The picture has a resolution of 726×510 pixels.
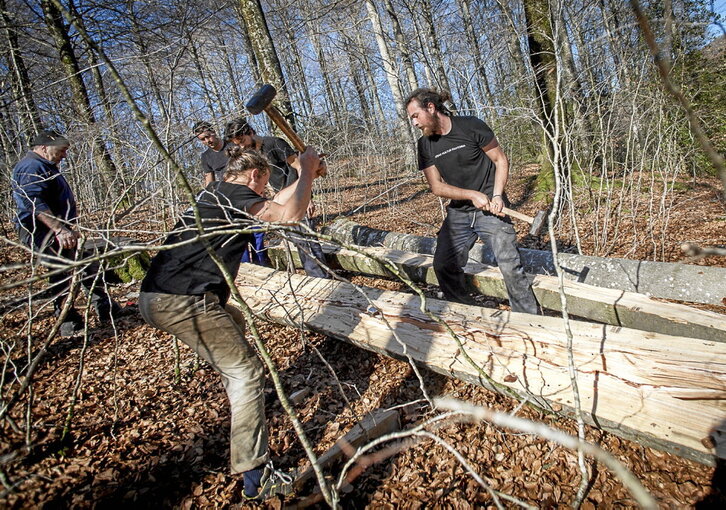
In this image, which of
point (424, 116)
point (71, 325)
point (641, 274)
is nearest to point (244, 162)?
point (424, 116)

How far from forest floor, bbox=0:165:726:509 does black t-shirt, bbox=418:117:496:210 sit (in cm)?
157

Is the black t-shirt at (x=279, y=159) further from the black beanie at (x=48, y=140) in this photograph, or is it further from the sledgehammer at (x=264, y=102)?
the black beanie at (x=48, y=140)

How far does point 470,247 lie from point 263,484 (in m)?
2.26

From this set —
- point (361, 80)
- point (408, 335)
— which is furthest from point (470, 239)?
point (361, 80)

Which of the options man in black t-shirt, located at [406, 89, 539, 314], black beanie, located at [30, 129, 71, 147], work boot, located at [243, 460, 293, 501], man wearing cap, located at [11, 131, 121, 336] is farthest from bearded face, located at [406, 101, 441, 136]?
black beanie, located at [30, 129, 71, 147]

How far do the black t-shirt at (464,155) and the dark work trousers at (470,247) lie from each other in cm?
15

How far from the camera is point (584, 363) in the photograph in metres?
1.90

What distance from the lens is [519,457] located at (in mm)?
1990

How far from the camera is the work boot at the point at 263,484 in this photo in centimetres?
191

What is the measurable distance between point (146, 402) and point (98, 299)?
1.84 meters

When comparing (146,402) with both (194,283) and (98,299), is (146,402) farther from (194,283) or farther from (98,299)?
(98,299)

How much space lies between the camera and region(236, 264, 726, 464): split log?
1.56 meters

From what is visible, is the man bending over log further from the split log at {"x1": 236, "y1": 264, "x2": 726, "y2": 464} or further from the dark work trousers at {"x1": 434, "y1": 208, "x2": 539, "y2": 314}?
the dark work trousers at {"x1": 434, "y1": 208, "x2": 539, "y2": 314}

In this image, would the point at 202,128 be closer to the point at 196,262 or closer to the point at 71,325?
the point at 196,262
